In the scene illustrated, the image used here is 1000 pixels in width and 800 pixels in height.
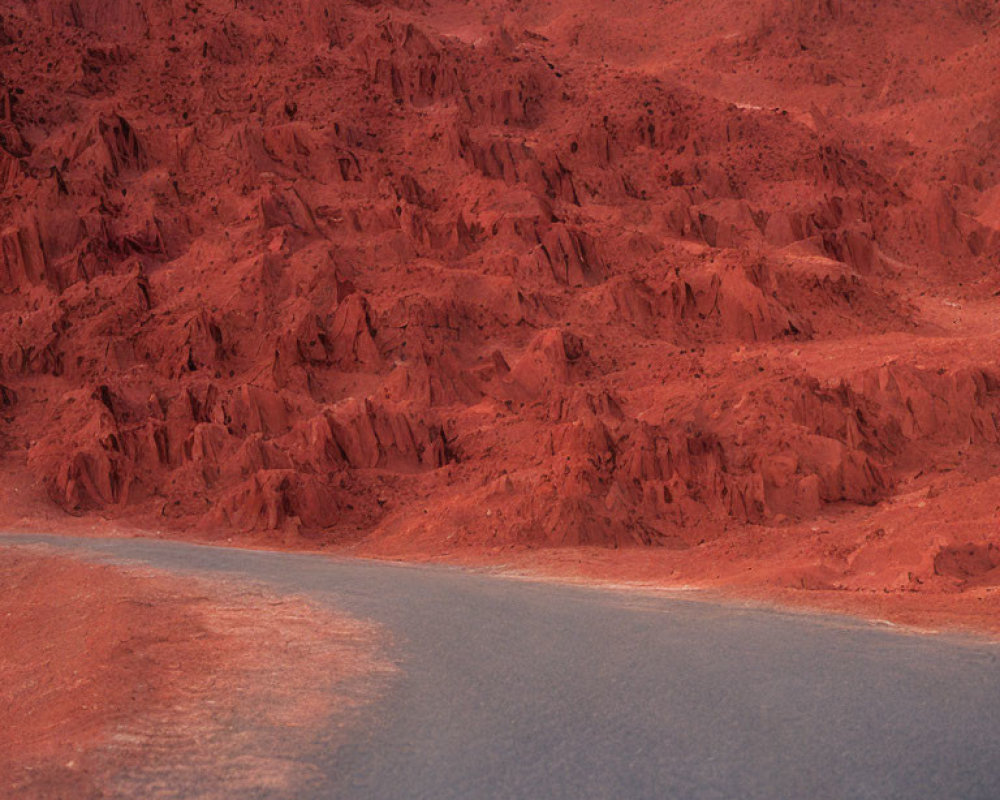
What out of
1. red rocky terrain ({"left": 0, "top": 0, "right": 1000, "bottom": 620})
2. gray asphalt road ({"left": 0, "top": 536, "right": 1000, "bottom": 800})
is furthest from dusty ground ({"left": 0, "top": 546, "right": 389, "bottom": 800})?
red rocky terrain ({"left": 0, "top": 0, "right": 1000, "bottom": 620})

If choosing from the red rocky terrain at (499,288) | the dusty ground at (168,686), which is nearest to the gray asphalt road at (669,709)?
the dusty ground at (168,686)

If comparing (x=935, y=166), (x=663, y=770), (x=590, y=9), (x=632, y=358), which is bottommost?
(x=663, y=770)

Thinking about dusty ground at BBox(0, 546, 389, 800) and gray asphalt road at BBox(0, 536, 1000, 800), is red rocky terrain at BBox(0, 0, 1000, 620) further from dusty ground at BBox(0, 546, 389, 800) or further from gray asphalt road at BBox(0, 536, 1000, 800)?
dusty ground at BBox(0, 546, 389, 800)

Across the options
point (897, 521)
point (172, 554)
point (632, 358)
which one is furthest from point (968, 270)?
point (172, 554)

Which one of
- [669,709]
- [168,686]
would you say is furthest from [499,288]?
[669,709]

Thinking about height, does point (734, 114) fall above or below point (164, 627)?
above

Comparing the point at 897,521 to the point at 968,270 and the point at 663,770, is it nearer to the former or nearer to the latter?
the point at 663,770
